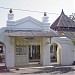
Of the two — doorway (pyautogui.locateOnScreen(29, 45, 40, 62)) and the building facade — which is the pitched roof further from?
the building facade

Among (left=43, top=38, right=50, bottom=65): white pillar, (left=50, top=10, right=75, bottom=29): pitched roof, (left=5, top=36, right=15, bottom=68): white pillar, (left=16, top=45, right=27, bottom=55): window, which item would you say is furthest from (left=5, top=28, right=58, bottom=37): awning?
(left=50, top=10, right=75, bottom=29): pitched roof

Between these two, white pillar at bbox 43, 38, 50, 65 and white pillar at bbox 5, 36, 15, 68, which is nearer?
white pillar at bbox 5, 36, 15, 68

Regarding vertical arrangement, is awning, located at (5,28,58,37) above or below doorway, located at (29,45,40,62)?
above

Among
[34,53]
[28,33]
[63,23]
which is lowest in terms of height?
[34,53]

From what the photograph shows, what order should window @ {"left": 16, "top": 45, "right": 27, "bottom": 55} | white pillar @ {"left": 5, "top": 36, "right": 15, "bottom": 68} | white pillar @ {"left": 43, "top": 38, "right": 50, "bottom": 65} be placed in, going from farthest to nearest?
white pillar @ {"left": 43, "top": 38, "right": 50, "bottom": 65}, window @ {"left": 16, "top": 45, "right": 27, "bottom": 55}, white pillar @ {"left": 5, "top": 36, "right": 15, "bottom": 68}

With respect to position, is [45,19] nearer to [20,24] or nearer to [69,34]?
[20,24]

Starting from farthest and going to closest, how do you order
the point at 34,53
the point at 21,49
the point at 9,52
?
the point at 34,53, the point at 21,49, the point at 9,52

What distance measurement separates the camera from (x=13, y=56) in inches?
916

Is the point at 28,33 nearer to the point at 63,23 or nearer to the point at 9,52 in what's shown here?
the point at 9,52

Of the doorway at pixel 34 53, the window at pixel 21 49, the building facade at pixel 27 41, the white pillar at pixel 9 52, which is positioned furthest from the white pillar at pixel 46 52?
the doorway at pixel 34 53

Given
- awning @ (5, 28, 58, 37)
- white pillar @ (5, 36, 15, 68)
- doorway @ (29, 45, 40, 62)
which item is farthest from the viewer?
doorway @ (29, 45, 40, 62)

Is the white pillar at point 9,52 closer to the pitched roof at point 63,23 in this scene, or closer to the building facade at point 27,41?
the building facade at point 27,41

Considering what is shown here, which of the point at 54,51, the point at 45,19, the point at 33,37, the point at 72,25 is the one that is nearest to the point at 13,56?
the point at 33,37

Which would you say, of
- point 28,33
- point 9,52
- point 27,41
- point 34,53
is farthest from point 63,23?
point 9,52
